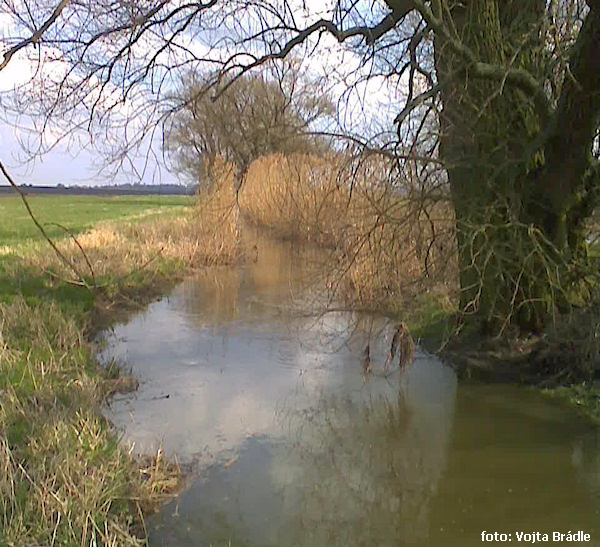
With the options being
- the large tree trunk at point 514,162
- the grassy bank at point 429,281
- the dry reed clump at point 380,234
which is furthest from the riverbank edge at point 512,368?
the dry reed clump at point 380,234

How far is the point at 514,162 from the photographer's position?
5695mm

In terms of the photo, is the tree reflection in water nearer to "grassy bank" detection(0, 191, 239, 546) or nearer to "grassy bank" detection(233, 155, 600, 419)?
"grassy bank" detection(0, 191, 239, 546)

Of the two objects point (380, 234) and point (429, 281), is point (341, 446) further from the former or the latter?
point (429, 281)

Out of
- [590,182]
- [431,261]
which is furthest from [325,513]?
[590,182]

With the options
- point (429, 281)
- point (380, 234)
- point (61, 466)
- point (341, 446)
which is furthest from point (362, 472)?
point (429, 281)

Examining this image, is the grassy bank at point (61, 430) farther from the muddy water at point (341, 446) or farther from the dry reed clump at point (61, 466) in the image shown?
the muddy water at point (341, 446)

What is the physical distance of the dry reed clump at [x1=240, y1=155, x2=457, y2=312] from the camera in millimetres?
5863

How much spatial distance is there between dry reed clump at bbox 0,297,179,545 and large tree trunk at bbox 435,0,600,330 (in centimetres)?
329

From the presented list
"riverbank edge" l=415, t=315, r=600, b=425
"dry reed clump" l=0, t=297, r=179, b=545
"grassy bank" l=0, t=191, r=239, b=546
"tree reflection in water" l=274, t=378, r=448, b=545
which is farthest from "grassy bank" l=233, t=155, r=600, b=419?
"dry reed clump" l=0, t=297, r=179, b=545

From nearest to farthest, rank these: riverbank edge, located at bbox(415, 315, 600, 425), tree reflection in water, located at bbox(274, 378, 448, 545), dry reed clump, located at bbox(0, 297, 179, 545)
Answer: dry reed clump, located at bbox(0, 297, 179, 545), tree reflection in water, located at bbox(274, 378, 448, 545), riverbank edge, located at bbox(415, 315, 600, 425)

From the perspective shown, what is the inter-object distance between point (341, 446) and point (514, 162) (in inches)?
117

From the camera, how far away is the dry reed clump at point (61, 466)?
128 inches

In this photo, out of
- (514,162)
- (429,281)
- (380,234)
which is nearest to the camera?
(514,162)

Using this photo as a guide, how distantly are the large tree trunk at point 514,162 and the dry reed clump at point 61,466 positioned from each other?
3287 mm
